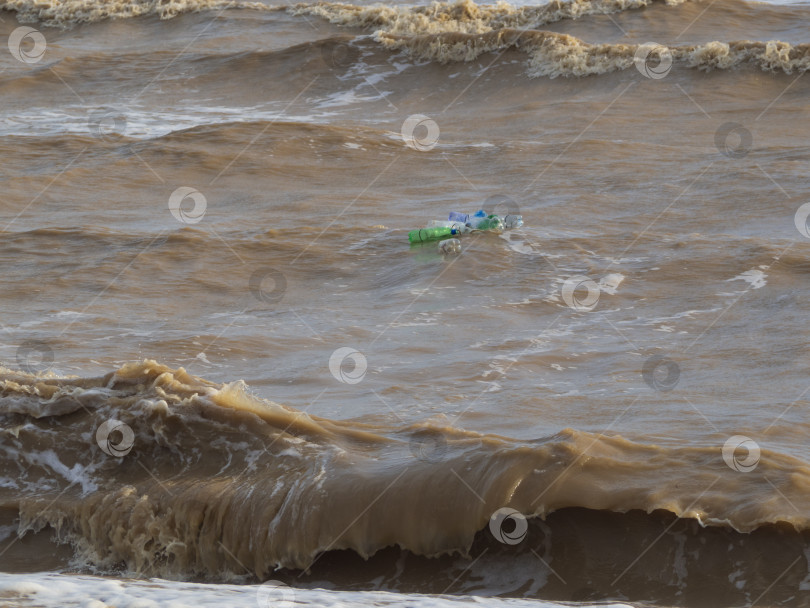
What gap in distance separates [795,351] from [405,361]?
2755mm

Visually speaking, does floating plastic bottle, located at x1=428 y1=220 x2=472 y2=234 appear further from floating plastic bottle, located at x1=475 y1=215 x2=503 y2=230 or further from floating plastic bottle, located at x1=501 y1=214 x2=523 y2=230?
floating plastic bottle, located at x1=501 y1=214 x2=523 y2=230

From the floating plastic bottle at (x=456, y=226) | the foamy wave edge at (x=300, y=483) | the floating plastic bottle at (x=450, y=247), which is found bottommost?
the foamy wave edge at (x=300, y=483)

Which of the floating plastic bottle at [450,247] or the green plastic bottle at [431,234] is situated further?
the green plastic bottle at [431,234]

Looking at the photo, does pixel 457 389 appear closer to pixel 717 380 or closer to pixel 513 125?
pixel 717 380

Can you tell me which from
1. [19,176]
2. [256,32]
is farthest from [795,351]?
[256,32]

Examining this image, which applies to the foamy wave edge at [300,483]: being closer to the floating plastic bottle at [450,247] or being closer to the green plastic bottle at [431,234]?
the floating plastic bottle at [450,247]

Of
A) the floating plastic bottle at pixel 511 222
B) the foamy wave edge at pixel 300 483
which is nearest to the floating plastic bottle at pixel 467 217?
the floating plastic bottle at pixel 511 222

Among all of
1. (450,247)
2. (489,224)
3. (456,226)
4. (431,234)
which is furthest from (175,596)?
(489,224)

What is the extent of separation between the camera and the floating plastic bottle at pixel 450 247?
1060cm

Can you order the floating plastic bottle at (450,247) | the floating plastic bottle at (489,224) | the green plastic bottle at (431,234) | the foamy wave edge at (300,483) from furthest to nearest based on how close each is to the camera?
the floating plastic bottle at (489,224), the green plastic bottle at (431,234), the floating plastic bottle at (450,247), the foamy wave edge at (300,483)

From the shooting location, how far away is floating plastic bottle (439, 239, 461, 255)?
10.6m

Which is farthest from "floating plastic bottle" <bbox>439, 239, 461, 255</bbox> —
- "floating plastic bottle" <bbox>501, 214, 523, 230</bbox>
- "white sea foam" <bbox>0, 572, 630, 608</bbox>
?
"white sea foam" <bbox>0, 572, 630, 608</bbox>

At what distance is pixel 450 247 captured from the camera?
1065 centimetres

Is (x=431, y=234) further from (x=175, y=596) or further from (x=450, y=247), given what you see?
(x=175, y=596)
